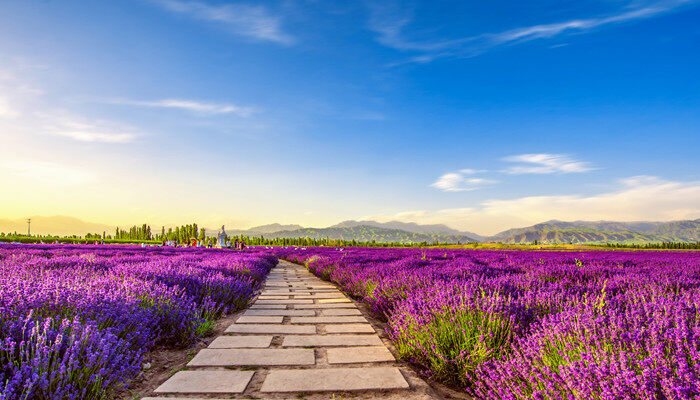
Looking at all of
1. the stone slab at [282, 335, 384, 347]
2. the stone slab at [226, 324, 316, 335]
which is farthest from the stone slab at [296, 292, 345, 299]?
the stone slab at [282, 335, 384, 347]

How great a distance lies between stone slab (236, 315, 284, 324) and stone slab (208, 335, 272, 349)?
74 cm

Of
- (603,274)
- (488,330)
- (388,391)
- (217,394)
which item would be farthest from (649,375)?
(603,274)

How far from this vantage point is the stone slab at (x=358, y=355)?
3.04 m

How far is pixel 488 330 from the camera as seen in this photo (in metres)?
2.56

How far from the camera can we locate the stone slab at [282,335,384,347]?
353 cm

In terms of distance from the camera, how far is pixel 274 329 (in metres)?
4.15

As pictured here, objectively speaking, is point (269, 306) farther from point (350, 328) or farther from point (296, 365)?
point (296, 365)

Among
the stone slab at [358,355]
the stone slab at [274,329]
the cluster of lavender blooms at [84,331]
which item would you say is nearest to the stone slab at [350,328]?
the stone slab at [274,329]

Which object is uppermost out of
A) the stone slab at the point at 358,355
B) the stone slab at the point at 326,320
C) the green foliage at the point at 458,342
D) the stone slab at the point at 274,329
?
the green foliage at the point at 458,342

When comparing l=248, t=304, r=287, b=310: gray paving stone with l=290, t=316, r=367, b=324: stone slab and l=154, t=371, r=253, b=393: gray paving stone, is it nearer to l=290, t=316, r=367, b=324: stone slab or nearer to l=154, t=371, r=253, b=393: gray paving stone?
l=290, t=316, r=367, b=324: stone slab

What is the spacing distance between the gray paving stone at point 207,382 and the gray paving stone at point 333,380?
0.18 meters

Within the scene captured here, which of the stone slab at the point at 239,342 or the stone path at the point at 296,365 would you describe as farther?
the stone slab at the point at 239,342

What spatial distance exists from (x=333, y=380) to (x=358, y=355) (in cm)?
62

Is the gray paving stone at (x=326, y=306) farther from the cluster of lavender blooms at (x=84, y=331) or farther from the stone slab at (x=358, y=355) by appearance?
the stone slab at (x=358, y=355)
